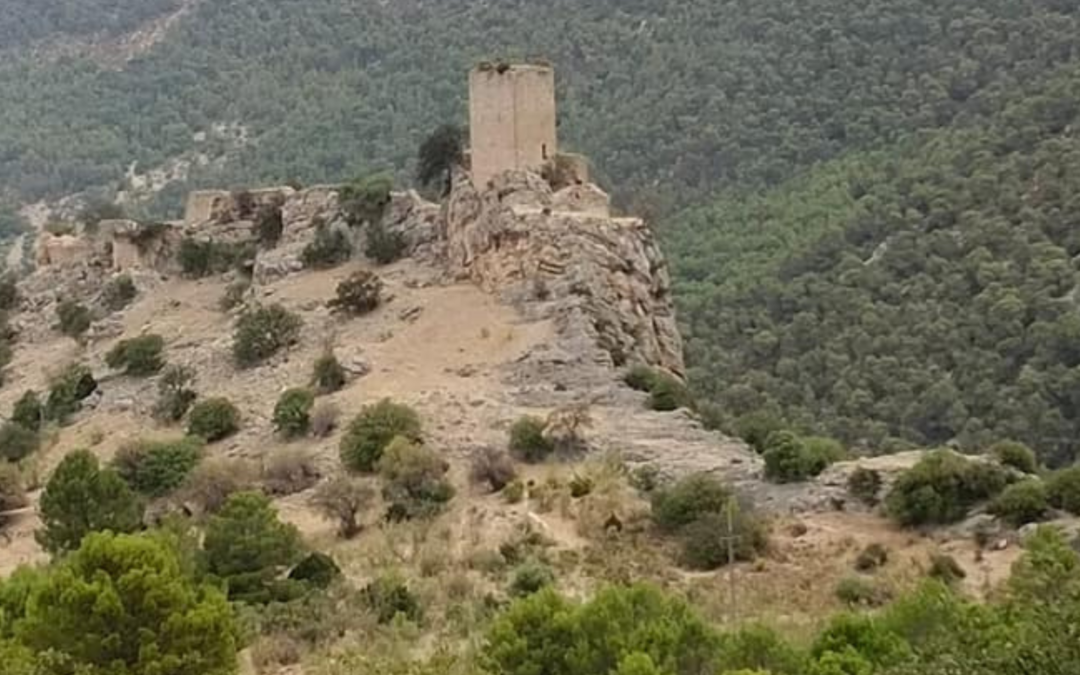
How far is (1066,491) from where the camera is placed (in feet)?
86.8

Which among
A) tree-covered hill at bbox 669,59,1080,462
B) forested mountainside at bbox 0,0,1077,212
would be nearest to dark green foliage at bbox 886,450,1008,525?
tree-covered hill at bbox 669,59,1080,462

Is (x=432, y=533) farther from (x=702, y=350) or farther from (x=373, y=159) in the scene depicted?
(x=373, y=159)

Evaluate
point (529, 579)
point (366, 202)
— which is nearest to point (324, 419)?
point (366, 202)

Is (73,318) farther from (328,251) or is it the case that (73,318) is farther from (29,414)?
(328,251)

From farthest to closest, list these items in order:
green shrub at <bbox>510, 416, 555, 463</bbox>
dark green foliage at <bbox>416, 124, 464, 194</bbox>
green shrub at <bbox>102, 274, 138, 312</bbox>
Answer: green shrub at <bbox>102, 274, 138, 312</bbox> → dark green foliage at <bbox>416, 124, 464, 194</bbox> → green shrub at <bbox>510, 416, 555, 463</bbox>

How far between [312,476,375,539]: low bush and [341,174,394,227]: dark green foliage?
948 cm

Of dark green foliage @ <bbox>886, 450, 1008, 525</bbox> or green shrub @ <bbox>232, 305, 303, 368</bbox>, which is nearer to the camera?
dark green foliage @ <bbox>886, 450, 1008, 525</bbox>

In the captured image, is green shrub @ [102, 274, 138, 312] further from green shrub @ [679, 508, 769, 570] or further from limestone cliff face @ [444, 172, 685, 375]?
green shrub @ [679, 508, 769, 570]

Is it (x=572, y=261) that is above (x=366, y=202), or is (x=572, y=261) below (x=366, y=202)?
above

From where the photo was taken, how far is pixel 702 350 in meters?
51.4

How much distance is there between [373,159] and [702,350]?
23.9 metres

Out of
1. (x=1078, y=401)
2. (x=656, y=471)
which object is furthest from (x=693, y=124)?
(x=656, y=471)

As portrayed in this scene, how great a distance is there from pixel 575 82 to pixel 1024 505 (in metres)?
48.2

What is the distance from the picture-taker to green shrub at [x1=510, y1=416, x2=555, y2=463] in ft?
98.6
